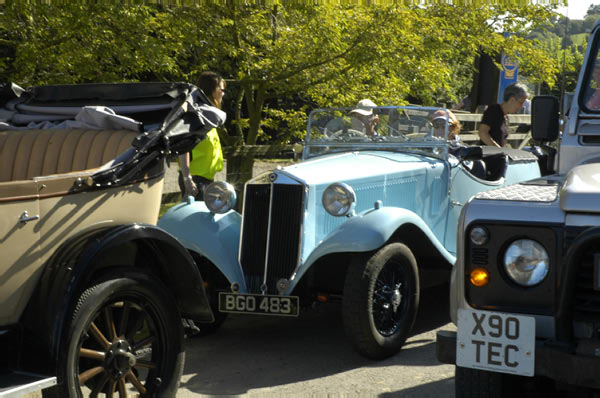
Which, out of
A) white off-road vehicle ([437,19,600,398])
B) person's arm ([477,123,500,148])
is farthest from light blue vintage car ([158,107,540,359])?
person's arm ([477,123,500,148])

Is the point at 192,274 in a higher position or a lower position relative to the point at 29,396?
higher

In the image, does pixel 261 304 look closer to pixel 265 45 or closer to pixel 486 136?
pixel 486 136

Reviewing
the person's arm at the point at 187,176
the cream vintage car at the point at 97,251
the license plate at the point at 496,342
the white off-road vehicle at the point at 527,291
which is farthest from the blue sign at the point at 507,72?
the license plate at the point at 496,342

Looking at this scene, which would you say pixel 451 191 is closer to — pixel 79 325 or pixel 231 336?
pixel 231 336

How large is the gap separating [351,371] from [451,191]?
215cm

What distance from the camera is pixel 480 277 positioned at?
3.26 metres

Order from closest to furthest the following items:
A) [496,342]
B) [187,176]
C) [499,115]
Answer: [496,342] < [187,176] < [499,115]

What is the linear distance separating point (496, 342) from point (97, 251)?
5.99ft

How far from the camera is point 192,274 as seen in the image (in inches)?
160

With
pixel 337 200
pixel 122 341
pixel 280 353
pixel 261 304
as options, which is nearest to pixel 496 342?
pixel 122 341

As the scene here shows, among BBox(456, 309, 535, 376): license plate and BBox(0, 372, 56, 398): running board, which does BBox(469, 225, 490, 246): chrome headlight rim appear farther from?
BBox(0, 372, 56, 398): running board

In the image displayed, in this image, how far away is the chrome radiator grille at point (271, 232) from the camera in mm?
5355

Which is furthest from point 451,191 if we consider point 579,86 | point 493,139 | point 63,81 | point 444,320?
point 63,81

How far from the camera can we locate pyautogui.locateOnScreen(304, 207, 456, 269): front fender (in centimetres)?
508
